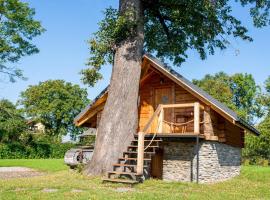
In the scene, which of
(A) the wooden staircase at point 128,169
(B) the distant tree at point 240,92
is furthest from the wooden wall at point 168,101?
(B) the distant tree at point 240,92

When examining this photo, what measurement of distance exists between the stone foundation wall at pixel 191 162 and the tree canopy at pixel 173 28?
4811 millimetres

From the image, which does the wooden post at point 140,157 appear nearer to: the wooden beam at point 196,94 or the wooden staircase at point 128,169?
the wooden staircase at point 128,169

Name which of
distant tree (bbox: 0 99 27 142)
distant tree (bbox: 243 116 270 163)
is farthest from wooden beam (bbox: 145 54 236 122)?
distant tree (bbox: 243 116 270 163)

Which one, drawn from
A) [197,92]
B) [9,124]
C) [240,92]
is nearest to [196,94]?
[197,92]

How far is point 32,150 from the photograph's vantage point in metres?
37.4

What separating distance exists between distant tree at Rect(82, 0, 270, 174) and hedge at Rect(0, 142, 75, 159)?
22.2 meters

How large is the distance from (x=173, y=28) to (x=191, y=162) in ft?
22.5

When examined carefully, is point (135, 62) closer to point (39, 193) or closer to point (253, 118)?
point (39, 193)

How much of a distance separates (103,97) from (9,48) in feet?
51.8

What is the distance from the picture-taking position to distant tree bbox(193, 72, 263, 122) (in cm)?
5138

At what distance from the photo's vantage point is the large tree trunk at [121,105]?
46.4ft

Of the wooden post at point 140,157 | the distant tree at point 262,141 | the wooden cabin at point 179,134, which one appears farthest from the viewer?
the distant tree at point 262,141

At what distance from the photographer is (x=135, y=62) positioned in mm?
15320

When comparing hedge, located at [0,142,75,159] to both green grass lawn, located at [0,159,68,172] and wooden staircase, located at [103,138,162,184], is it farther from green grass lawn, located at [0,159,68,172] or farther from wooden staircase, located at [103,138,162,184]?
wooden staircase, located at [103,138,162,184]
